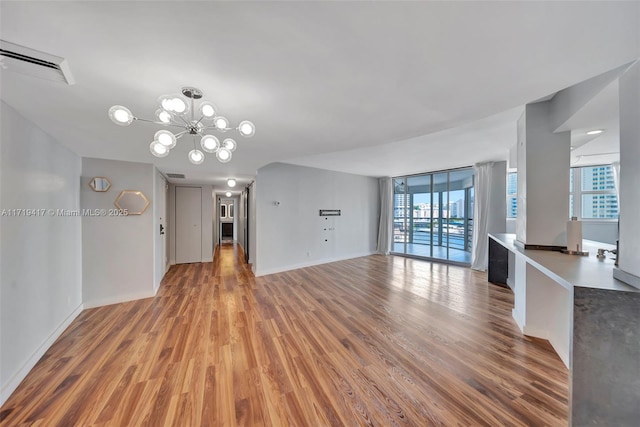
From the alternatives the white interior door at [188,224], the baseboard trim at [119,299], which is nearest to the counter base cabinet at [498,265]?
the baseboard trim at [119,299]

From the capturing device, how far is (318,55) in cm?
131

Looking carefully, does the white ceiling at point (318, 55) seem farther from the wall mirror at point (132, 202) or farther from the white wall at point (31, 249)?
the wall mirror at point (132, 202)

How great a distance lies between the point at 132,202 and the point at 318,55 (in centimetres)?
417

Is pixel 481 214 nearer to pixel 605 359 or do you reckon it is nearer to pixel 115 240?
pixel 605 359

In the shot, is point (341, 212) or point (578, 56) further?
point (341, 212)

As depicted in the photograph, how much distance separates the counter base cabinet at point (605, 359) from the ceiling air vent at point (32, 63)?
10.7ft

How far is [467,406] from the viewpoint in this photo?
Result: 1708mm

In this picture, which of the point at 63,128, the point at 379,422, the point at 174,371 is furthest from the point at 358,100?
the point at 63,128

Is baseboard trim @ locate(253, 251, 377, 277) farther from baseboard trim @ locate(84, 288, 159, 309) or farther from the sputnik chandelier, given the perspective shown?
the sputnik chandelier

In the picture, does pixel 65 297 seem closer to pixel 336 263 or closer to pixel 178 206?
pixel 178 206

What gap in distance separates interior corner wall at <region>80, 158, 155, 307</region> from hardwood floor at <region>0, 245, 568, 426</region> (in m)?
0.41

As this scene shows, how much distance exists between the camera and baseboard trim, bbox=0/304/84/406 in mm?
1822

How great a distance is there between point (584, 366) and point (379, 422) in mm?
1237

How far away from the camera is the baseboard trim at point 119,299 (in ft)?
11.8
